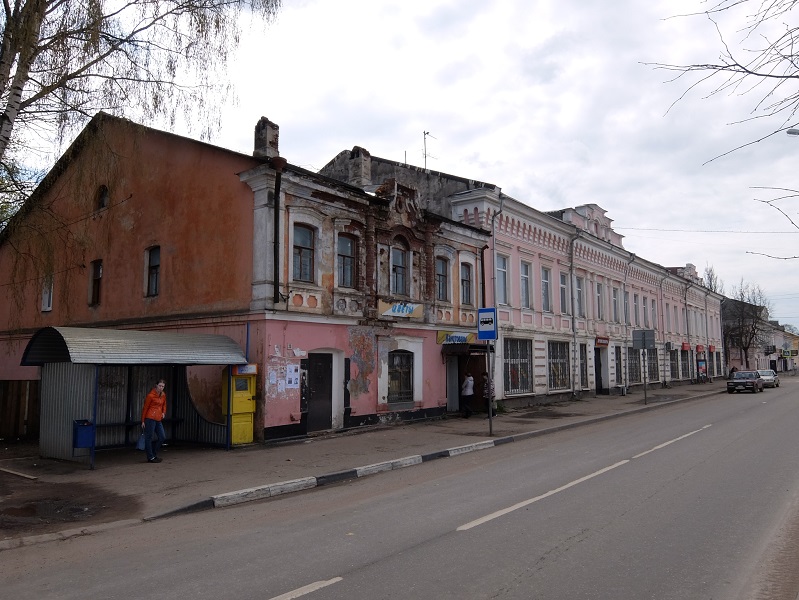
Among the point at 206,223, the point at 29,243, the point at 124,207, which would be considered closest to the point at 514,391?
the point at 206,223

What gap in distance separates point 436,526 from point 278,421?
339 inches

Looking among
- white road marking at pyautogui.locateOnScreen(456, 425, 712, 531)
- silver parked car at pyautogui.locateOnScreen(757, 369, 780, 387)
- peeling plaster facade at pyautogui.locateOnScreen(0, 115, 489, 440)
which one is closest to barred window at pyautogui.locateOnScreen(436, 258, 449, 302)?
peeling plaster facade at pyautogui.locateOnScreen(0, 115, 489, 440)

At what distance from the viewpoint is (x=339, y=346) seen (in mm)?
16844

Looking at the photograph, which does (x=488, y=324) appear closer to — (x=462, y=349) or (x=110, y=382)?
(x=462, y=349)

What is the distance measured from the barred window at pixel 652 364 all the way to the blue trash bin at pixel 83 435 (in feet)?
119

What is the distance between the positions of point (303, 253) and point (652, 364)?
106 feet

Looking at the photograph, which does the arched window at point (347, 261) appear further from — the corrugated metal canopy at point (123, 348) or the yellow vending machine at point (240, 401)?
the yellow vending machine at point (240, 401)

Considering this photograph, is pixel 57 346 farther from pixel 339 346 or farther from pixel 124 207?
pixel 124 207

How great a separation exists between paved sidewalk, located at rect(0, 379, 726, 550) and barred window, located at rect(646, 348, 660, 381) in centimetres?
2504

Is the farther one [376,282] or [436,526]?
[376,282]

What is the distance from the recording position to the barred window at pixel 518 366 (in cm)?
2444

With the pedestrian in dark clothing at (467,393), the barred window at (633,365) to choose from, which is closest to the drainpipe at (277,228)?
the pedestrian in dark clothing at (467,393)

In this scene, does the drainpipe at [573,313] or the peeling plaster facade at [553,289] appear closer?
the peeling plaster facade at [553,289]

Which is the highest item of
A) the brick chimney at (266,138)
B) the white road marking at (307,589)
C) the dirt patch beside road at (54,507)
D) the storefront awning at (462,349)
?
the brick chimney at (266,138)
